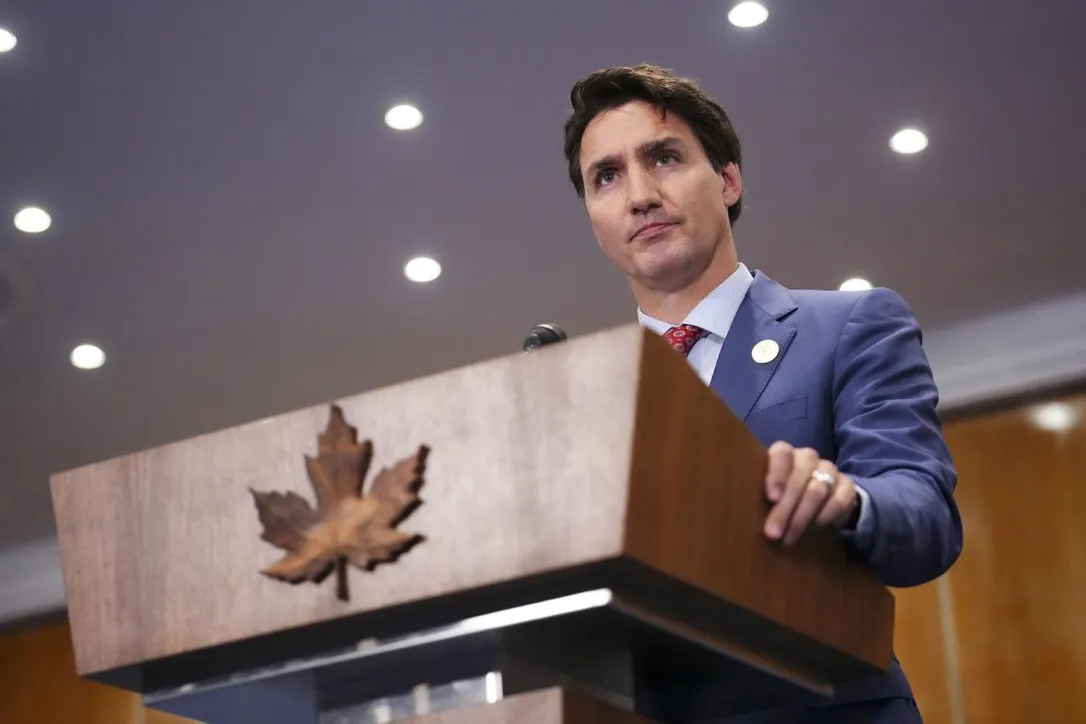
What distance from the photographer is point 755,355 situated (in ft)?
4.35

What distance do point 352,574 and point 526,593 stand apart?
105mm

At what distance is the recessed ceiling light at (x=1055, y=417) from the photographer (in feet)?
18.7

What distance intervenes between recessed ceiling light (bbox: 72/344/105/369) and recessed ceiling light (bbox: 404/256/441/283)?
1309mm

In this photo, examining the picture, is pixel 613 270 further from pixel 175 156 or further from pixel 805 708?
pixel 805 708

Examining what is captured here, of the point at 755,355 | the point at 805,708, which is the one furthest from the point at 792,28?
the point at 805,708

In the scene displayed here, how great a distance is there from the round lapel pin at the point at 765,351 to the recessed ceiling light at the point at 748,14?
3.07 meters

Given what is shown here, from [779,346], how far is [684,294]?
20cm

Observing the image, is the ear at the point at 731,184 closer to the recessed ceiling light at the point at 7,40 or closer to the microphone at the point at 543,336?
the microphone at the point at 543,336

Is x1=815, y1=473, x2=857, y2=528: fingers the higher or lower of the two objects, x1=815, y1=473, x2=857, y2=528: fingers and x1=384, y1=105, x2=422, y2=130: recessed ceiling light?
the lower

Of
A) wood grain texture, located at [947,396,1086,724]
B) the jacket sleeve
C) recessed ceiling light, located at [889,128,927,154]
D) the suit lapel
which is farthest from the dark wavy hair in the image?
wood grain texture, located at [947,396,1086,724]

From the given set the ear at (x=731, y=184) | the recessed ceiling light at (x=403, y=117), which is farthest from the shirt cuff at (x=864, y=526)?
the recessed ceiling light at (x=403, y=117)

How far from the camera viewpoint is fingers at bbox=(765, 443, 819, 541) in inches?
36.8

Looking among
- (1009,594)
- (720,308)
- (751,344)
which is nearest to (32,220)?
(1009,594)

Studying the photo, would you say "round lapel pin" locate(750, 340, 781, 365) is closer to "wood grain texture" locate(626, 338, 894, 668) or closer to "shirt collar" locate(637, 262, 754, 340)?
"shirt collar" locate(637, 262, 754, 340)
